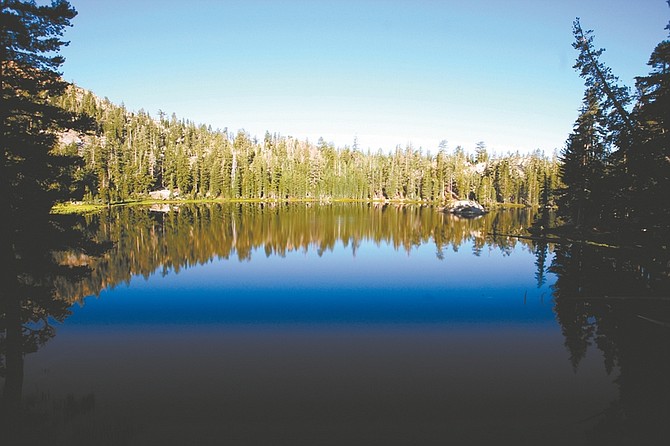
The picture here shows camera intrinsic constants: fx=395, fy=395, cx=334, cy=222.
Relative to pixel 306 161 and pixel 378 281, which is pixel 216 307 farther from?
pixel 306 161

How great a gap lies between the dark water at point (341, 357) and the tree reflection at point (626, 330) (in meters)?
0.08

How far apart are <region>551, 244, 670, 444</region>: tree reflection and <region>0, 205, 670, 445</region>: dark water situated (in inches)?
3.0

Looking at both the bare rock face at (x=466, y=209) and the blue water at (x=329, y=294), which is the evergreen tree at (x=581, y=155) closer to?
the blue water at (x=329, y=294)

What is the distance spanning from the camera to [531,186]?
147 metres

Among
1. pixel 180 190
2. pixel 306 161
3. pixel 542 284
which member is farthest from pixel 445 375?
pixel 306 161

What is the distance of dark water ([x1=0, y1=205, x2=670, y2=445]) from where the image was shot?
11297 mm

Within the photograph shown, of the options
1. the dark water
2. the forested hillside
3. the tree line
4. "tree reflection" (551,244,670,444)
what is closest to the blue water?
the dark water

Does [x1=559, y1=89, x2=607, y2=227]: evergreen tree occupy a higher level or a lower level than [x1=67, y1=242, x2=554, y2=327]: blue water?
higher

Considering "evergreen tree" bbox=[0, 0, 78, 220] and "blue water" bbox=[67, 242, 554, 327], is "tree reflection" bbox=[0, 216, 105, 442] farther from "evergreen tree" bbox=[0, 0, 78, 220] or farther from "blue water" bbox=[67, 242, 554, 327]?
"blue water" bbox=[67, 242, 554, 327]

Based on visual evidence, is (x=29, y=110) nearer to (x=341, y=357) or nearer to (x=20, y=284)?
(x=20, y=284)

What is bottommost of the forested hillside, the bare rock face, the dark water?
the dark water

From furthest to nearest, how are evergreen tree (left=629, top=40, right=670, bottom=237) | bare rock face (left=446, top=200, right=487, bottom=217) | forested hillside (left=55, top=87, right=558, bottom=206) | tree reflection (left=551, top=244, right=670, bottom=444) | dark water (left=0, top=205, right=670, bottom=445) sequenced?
forested hillside (left=55, top=87, right=558, bottom=206) → bare rock face (left=446, top=200, right=487, bottom=217) → evergreen tree (left=629, top=40, right=670, bottom=237) → tree reflection (left=551, top=244, right=670, bottom=444) → dark water (left=0, top=205, right=670, bottom=445)

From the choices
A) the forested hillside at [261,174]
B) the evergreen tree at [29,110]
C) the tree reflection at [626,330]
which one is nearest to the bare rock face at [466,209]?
the forested hillside at [261,174]

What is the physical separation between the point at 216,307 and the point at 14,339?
37.1ft
